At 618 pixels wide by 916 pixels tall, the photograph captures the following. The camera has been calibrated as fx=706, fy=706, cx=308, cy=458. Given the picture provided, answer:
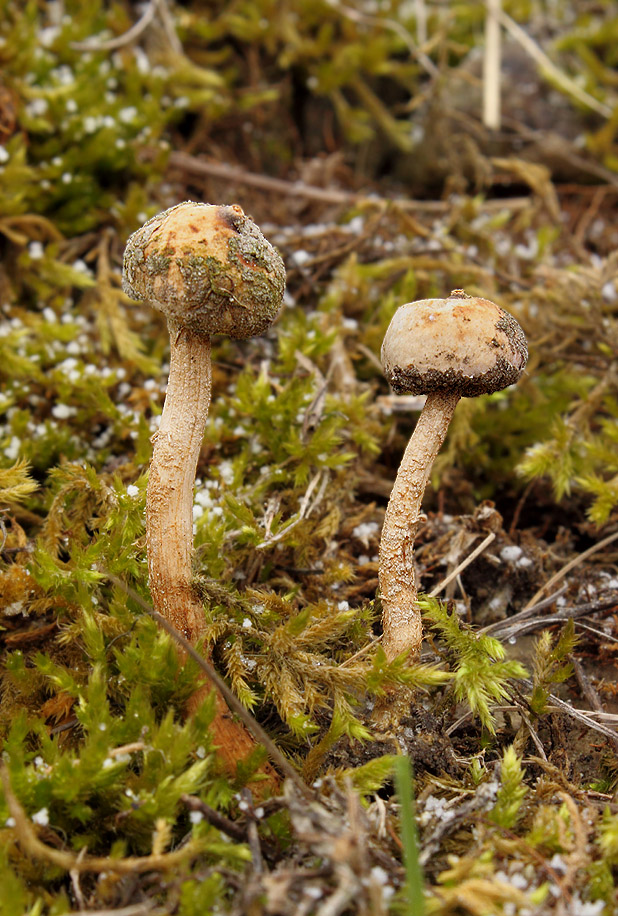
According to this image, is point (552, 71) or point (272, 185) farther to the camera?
point (552, 71)

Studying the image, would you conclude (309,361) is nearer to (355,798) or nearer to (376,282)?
(376,282)

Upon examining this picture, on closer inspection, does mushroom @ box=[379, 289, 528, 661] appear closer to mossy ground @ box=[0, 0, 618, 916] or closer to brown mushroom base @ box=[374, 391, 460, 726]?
brown mushroom base @ box=[374, 391, 460, 726]

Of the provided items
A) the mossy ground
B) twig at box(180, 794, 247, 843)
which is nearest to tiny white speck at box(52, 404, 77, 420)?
the mossy ground

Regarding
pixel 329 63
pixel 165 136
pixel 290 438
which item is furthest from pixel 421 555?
pixel 329 63

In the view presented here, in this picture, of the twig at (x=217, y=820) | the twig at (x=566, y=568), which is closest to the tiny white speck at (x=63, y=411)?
the twig at (x=217, y=820)

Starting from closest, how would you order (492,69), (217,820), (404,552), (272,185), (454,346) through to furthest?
(217,820) → (454,346) → (404,552) → (272,185) → (492,69)

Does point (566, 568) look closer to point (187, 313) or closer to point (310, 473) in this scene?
point (310, 473)

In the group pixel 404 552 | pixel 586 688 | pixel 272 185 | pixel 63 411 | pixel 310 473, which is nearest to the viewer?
pixel 404 552

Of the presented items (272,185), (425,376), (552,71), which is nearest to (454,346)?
(425,376)
